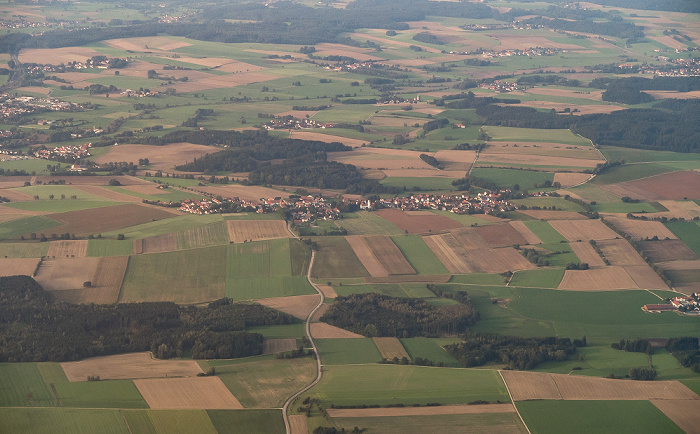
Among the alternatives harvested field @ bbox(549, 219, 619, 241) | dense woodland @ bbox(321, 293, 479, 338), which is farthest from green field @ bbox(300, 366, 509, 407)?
harvested field @ bbox(549, 219, 619, 241)

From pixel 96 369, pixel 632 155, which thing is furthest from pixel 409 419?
pixel 632 155

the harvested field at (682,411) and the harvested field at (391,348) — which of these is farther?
the harvested field at (391,348)

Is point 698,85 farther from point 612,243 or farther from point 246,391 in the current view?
point 246,391

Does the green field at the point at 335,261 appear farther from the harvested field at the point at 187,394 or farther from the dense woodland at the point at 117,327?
the harvested field at the point at 187,394

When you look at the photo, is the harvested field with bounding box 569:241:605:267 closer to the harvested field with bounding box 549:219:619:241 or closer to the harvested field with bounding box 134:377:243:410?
the harvested field with bounding box 549:219:619:241

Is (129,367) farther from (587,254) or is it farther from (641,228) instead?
(641,228)

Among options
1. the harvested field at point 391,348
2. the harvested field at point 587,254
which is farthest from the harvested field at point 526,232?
the harvested field at point 391,348
